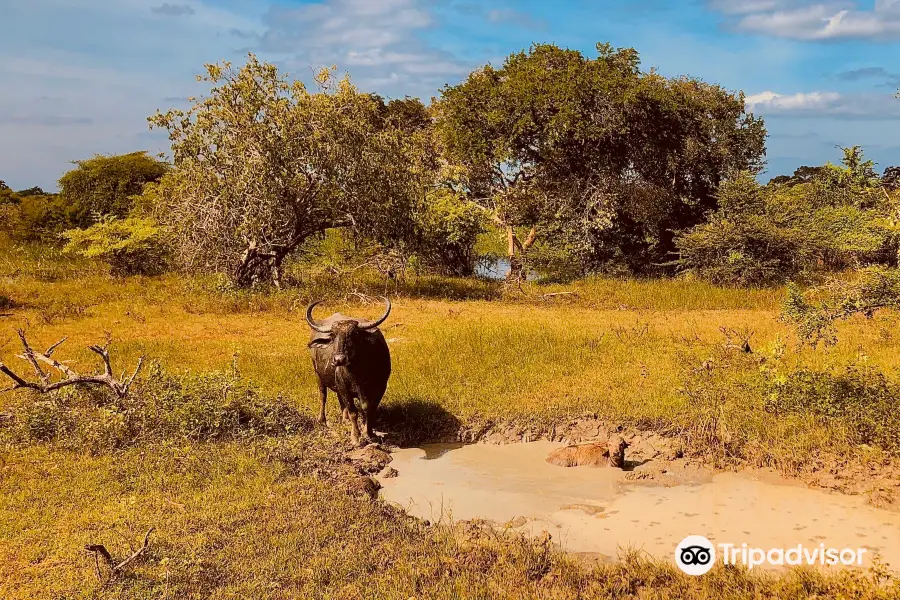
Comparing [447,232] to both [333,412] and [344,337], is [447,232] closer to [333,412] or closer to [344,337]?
[333,412]

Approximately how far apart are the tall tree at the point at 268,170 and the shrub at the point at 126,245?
7.06ft

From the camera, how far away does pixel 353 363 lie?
7.96 m

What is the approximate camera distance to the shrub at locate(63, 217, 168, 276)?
19828mm

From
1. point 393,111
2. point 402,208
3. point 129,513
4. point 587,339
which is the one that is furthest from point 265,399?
point 393,111

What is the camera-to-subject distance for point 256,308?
1622cm

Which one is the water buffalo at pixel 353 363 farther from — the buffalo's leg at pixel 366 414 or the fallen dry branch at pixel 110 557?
the fallen dry branch at pixel 110 557

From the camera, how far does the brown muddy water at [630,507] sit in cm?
563

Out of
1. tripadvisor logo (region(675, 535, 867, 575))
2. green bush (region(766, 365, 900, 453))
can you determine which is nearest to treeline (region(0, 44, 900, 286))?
green bush (region(766, 365, 900, 453))

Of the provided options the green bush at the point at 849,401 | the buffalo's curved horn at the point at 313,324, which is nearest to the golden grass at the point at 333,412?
the green bush at the point at 849,401

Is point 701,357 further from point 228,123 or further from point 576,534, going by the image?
point 228,123

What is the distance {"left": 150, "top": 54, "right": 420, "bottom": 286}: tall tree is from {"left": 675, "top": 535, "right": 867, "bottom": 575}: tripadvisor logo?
14.3 m

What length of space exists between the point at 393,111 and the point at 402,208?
11.4 m

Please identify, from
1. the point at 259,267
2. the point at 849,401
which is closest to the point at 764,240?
the point at 849,401

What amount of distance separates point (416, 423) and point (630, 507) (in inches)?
132
